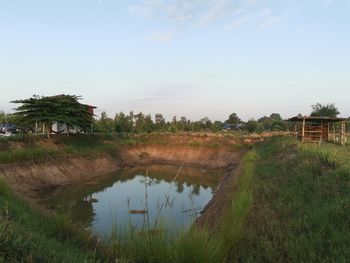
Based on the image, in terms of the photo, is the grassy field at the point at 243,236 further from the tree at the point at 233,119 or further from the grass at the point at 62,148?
the tree at the point at 233,119

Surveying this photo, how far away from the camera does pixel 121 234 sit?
615cm

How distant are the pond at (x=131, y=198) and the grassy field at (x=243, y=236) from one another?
1.46 ft

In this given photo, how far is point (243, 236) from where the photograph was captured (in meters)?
7.82

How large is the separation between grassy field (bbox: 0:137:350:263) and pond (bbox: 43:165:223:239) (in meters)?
0.45

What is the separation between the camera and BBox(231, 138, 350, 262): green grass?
6.30 m

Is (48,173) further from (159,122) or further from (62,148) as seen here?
(159,122)

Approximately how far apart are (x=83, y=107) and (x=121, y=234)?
96.1ft

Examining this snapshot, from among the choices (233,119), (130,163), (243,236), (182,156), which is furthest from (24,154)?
(233,119)

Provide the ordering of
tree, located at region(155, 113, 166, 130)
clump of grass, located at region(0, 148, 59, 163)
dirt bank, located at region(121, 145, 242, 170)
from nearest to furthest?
clump of grass, located at region(0, 148, 59, 163), dirt bank, located at region(121, 145, 242, 170), tree, located at region(155, 113, 166, 130)

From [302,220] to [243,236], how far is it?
152 centimetres

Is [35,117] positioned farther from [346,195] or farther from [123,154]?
[346,195]

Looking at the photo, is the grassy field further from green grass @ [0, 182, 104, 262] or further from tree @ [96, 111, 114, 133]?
tree @ [96, 111, 114, 133]

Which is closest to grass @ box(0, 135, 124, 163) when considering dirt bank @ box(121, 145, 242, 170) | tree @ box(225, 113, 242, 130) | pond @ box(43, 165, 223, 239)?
dirt bank @ box(121, 145, 242, 170)

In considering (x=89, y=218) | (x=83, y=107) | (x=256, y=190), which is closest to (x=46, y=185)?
(x=89, y=218)
